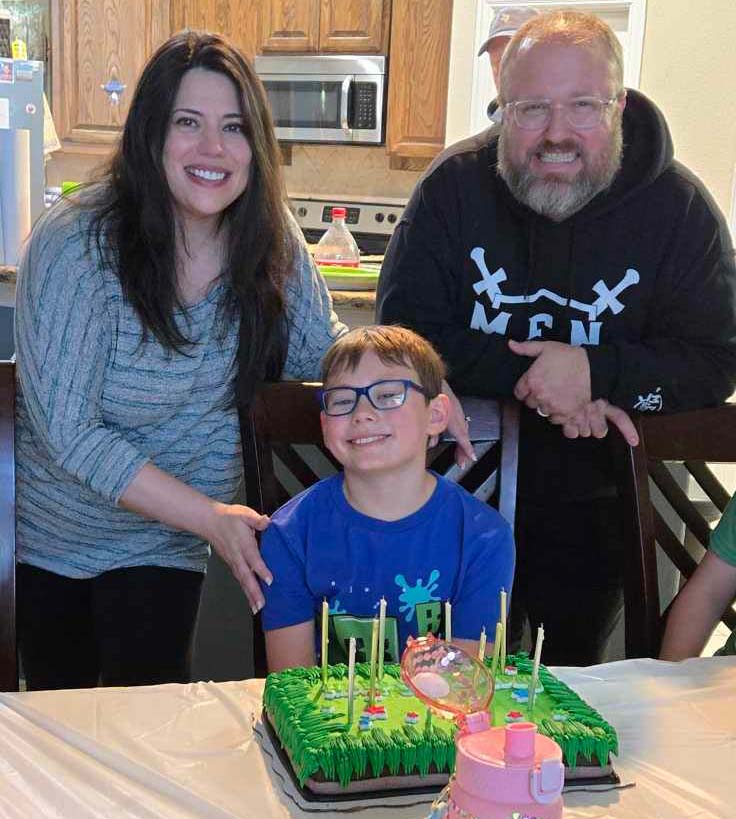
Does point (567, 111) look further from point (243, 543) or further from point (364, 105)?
point (364, 105)

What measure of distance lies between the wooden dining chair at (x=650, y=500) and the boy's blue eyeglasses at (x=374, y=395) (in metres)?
0.39

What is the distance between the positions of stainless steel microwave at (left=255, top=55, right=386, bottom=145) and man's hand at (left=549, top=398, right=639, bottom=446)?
3608mm

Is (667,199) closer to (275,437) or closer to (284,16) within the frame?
Result: (275,437)

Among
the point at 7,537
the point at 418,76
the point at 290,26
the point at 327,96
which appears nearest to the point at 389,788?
the point at 7,537

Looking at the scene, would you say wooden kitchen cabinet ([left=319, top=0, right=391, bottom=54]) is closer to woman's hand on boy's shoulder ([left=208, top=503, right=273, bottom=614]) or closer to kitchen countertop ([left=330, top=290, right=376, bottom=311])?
kitchen countertop ([left=330, top=290, right=376, bottom=311])

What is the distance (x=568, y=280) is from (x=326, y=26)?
3648 millimetres

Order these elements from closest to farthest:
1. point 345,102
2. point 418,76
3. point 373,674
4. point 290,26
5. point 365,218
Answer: point 373,674 < point 418,76 < point 345,102 < point 290,26 < point 365,218

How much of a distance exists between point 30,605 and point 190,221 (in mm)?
665

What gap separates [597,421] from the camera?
1659 millimetres

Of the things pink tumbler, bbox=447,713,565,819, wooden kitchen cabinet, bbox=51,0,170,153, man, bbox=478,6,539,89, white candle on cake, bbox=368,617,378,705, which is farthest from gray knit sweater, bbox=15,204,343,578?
wooden kitchen cabinet, bbox=51,0,170,153

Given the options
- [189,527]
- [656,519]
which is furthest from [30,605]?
[656,519]

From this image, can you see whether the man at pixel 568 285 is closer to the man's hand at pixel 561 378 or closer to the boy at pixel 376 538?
the man's hand at pixel 561 378

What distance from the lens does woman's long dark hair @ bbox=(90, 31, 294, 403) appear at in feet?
5.14

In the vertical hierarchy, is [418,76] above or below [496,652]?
above
